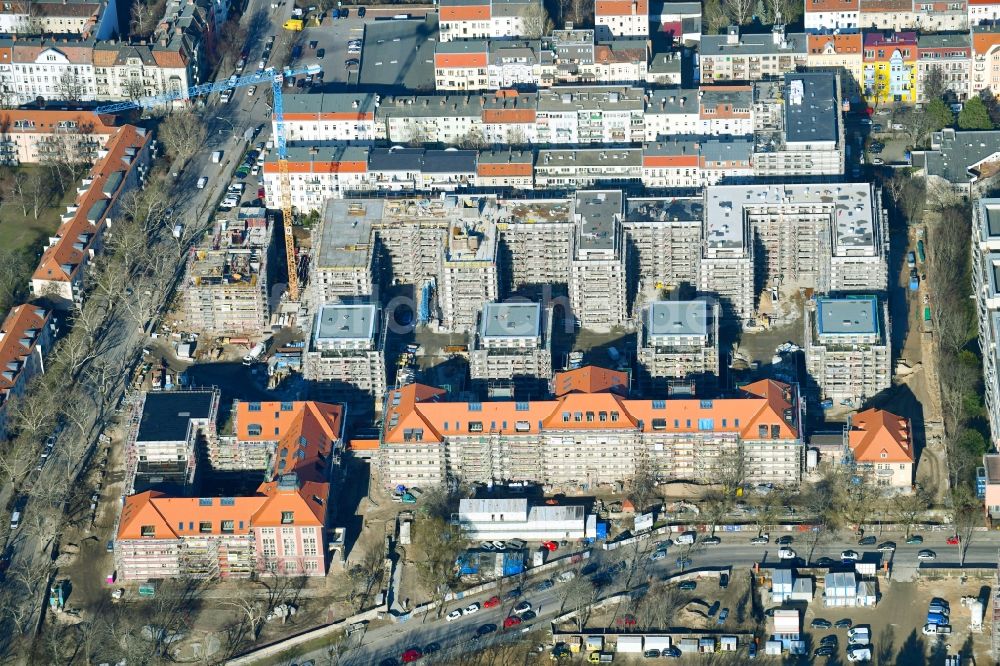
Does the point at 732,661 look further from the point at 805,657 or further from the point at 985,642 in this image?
the point at 985,642

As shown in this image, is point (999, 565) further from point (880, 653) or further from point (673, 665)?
point (673, 665)

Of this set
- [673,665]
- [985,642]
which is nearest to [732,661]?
[673,665]

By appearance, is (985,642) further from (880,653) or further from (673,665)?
(673,665)

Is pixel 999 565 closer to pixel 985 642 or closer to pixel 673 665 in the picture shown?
pixel 985 642

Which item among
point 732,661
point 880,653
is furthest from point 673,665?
point 880,653

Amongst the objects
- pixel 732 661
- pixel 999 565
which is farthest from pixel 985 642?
pixel 732 661

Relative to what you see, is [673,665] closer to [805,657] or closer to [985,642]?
[805,657]
